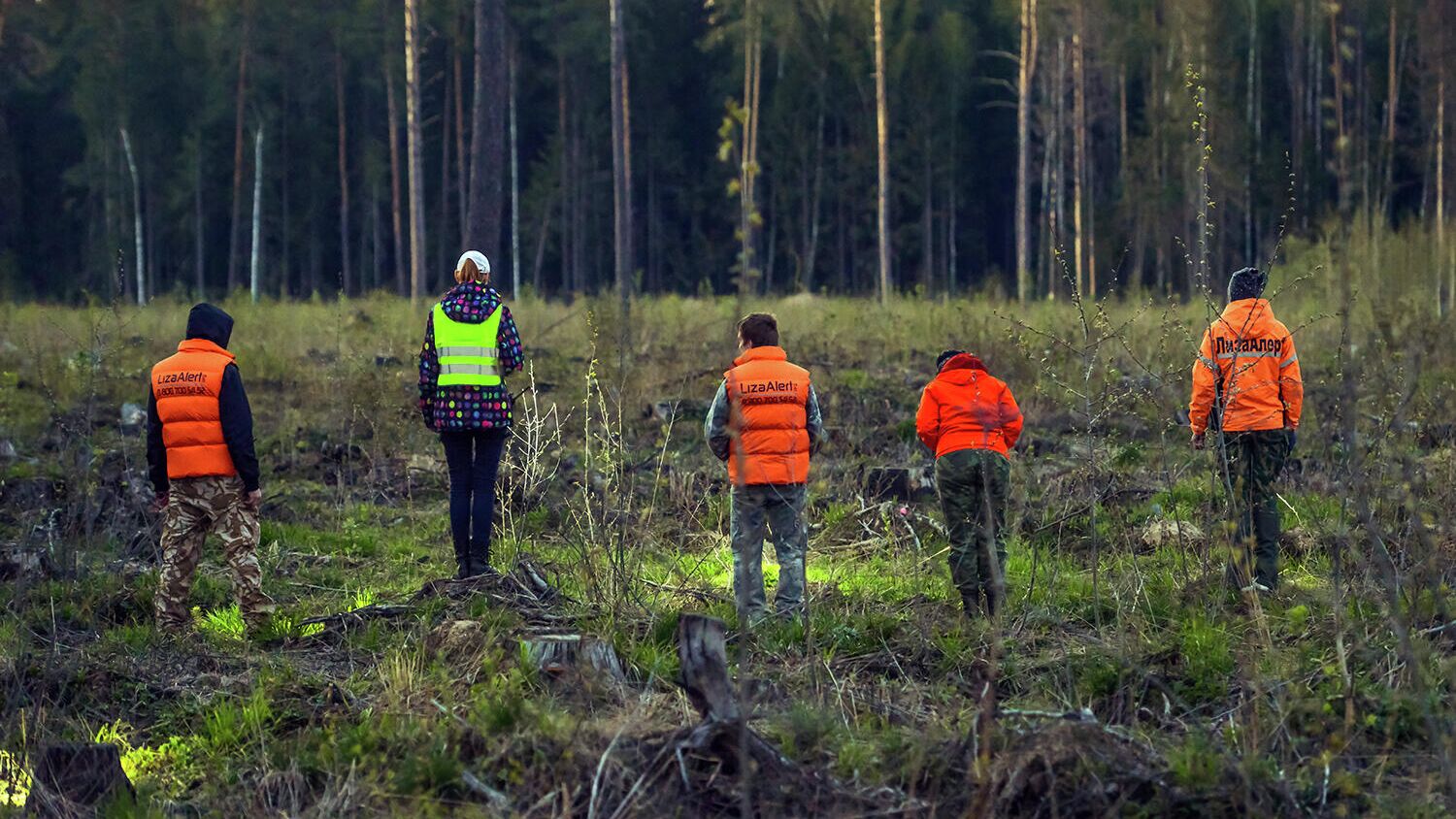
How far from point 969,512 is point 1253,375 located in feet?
5.43

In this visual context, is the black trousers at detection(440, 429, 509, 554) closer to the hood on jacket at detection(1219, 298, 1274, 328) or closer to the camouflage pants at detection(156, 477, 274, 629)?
the camouflage pants at detection(156, 477, 274, 629)

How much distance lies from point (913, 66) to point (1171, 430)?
35.0 meters

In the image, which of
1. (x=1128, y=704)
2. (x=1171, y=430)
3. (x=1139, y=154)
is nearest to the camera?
(x=1128, y=704)

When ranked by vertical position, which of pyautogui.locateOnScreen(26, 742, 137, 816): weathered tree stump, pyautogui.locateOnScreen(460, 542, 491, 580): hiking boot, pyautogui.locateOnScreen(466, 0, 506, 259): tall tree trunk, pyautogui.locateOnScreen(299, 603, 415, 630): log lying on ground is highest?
pyautogui.locateOnScreen(466, 0, 506, 259): tall tree trunk

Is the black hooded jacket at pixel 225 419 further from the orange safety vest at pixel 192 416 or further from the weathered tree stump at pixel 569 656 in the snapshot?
the weathered tree stump at pixel 569 656

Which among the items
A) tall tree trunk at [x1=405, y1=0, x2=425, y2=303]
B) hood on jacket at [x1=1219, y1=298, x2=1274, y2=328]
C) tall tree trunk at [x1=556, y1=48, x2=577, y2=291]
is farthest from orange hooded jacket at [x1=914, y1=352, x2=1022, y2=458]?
tall tree trunk at [x1=556, y1=48, x2=577, y2=291]

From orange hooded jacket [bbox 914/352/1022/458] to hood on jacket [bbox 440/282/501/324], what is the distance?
237 cm

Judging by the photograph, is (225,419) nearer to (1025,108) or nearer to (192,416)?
(192,416)

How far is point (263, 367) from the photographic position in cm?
1456

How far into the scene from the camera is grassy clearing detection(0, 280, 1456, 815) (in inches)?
183

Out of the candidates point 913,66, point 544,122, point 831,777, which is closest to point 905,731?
point 831,777

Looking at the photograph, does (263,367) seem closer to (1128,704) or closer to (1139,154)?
(1128,704)

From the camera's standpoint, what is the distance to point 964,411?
6727 mm

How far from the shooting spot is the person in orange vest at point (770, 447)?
22.4 feet
